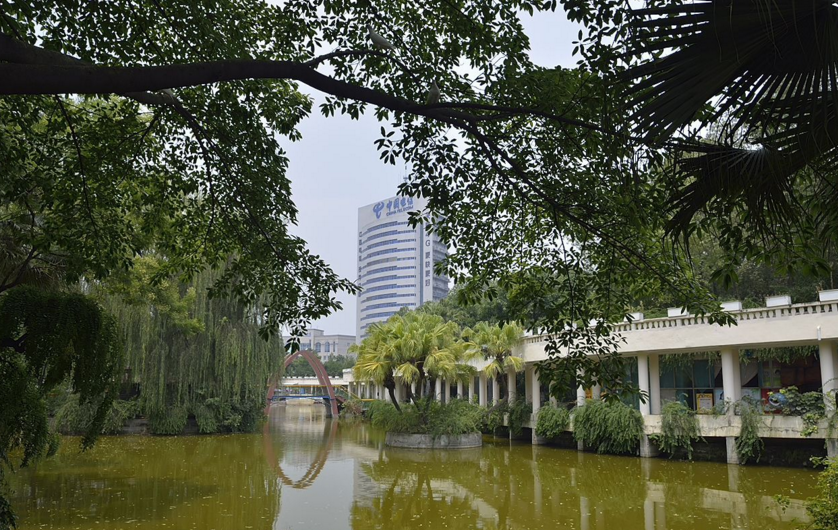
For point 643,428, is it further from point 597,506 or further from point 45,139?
point 45,139

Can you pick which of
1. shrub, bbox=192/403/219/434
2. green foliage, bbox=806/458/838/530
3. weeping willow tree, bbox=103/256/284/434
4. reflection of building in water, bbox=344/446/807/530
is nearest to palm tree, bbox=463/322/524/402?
reflection of building in water, bbox=344/446/807/530

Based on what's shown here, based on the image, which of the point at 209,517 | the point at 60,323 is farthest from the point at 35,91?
the point at 209,517

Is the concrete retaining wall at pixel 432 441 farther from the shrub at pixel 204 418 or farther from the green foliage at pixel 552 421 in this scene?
the shrub at pixel 204 418

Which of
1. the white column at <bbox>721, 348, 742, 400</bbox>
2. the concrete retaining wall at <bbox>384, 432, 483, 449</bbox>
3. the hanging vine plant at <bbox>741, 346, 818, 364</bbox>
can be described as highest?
the hanging vine plant at <bbox>741, 346, 818, 364</bbox>

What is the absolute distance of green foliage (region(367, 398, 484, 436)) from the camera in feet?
78.5

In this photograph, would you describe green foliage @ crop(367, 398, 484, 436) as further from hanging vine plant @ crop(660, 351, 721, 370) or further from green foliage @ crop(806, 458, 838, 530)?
green foliage @ crop(806, 458, 838, 530)

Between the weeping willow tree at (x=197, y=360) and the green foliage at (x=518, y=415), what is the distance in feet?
32.8

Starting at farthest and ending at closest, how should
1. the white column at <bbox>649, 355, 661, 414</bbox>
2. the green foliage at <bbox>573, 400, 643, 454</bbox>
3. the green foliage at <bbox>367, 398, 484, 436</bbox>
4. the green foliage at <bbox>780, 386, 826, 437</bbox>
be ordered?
the green foliage at <bbox>367, 398, 484, 436</bbox>
the white column at <bbox>649, 355, 661, 414</bbox>
the green foliage at <bbox>573, 400, 643, 454</bbox>
the green foliage at <bbox>780, 386, 826, 437</bbox>

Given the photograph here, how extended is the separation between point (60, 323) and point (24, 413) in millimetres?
2156

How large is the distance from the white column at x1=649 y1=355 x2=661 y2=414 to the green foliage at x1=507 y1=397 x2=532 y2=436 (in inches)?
199

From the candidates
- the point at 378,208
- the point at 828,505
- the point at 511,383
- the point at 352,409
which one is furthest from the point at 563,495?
the point at 378,208

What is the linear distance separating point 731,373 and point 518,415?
882 centimetres

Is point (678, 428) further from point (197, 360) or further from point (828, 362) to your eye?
point (197, 360)

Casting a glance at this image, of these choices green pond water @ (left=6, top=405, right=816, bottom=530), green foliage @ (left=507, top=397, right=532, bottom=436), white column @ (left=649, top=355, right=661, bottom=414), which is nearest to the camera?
green pond water @ (left=6, top=405, right=816, bottom=530)
